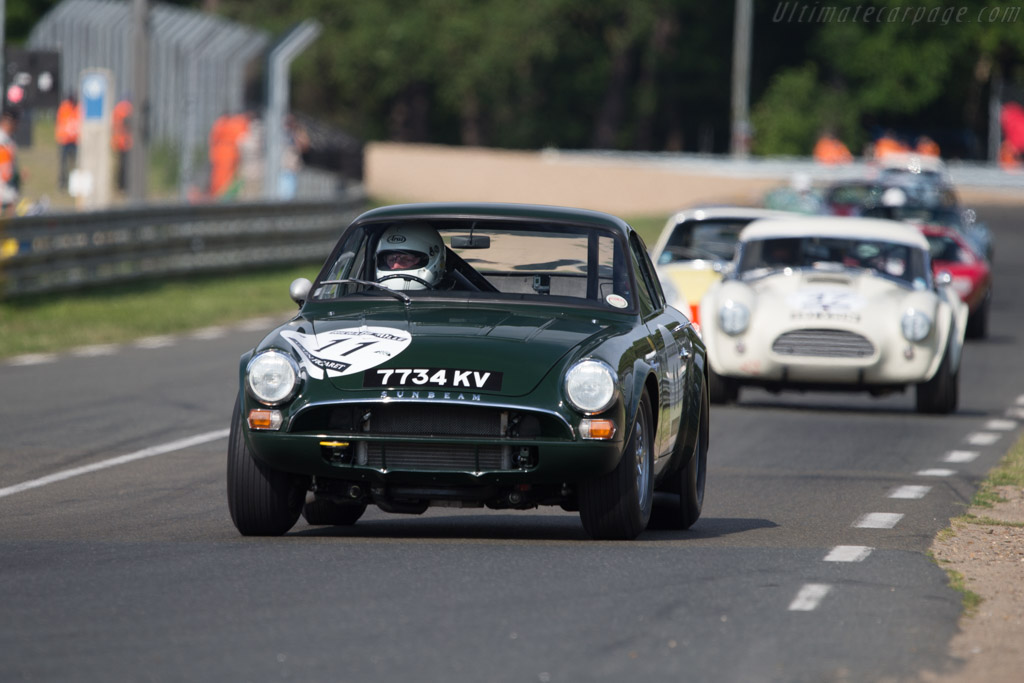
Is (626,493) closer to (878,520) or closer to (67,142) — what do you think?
(878,520)

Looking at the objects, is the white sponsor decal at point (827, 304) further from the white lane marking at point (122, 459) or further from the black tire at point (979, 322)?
the black tire at point (979, 322)

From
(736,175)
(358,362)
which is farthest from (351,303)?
(736,175)

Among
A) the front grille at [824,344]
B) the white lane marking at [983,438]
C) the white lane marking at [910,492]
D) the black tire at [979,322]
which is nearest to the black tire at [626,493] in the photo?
the white lane marking at [910,492]

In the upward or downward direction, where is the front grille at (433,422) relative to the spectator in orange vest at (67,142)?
downward

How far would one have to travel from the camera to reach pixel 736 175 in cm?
6744

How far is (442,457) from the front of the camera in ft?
26.2

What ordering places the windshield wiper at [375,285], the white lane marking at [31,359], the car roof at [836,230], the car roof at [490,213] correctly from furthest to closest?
the white lane marking at [31,359], the car roof at [836,230], the car roof at [490,213], the windshield wiper at [375,285]

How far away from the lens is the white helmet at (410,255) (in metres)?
9.17

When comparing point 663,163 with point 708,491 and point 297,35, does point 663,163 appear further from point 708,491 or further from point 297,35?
point 708,491

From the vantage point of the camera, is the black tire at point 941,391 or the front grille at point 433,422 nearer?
the front grille at point 433,422

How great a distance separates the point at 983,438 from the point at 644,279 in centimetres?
611
